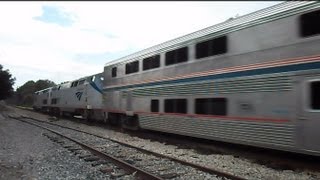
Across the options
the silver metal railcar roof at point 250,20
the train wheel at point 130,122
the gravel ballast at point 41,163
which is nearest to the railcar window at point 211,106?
the silver metal railcar roof at point 250,20

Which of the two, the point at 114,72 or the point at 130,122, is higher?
the point at 114,72

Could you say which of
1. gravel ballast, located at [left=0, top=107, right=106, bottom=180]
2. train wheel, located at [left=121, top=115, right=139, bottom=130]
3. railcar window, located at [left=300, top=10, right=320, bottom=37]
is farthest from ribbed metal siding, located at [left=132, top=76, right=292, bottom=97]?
gravel ballast, located at [left=0, top=107, right=106, bottom=180]

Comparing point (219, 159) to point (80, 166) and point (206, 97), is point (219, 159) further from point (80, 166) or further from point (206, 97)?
point (80, 166)

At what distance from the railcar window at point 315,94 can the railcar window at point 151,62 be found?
26.9ft

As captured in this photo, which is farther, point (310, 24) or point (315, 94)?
point (310, 24)

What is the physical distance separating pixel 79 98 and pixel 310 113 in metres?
24.3

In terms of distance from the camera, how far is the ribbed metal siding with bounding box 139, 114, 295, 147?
33.8ft

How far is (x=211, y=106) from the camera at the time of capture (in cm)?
1313

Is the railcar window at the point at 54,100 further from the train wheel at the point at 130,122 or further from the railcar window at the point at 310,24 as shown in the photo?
the railcar window at the point at 310,24

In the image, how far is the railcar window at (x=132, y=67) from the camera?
62.4 feet

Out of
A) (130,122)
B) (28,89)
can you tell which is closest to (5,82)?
(130,122)

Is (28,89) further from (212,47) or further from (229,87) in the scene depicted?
(229,87)

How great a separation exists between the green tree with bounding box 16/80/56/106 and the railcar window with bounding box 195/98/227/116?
102690mm

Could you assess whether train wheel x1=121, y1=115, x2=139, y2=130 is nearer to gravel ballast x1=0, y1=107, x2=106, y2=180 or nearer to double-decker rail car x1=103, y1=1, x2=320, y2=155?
double-decker rail car x1=103, y1=1, x2=320, y2=155
